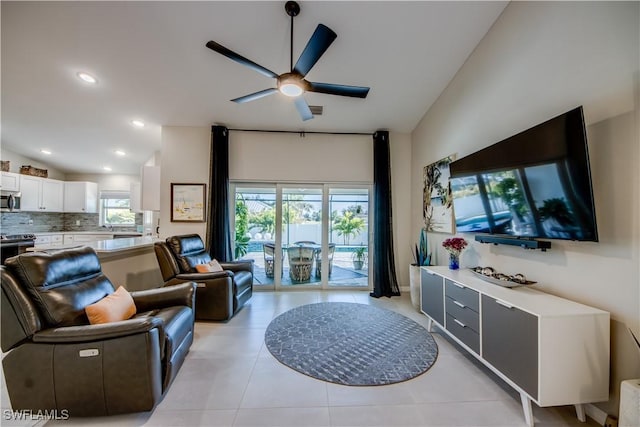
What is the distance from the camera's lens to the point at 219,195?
429 cm

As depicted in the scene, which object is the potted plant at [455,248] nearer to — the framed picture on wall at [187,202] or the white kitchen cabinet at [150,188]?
the framed picture on wall at [187,202]

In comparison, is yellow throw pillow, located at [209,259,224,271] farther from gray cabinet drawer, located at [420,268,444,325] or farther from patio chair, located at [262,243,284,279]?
gray cabinet drawer, located at [420,268,444,325]

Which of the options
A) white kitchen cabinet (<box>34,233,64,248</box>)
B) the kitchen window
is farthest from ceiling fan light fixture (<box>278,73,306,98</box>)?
white kitchen cabinet (<box>34,233,64,248</box>)

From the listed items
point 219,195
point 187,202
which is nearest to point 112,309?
point 219,195

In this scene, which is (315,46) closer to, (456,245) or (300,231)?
(456,245)

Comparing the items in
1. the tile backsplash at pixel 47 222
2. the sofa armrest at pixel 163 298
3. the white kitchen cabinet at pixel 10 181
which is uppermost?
the white kitchen cabinet at pixel 10 181

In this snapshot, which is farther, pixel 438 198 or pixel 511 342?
pixel 438 198

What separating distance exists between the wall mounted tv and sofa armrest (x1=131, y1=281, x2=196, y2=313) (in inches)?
118

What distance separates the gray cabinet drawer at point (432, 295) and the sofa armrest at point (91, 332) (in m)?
2.58

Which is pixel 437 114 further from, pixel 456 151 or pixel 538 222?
pixel 538 222

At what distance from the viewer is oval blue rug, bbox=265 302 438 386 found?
2.11m

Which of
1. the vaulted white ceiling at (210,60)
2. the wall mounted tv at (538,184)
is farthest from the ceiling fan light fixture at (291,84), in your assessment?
the wall mounted tv at (538,184)

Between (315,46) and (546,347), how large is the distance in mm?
2560

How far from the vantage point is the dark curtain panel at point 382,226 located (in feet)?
14.0
